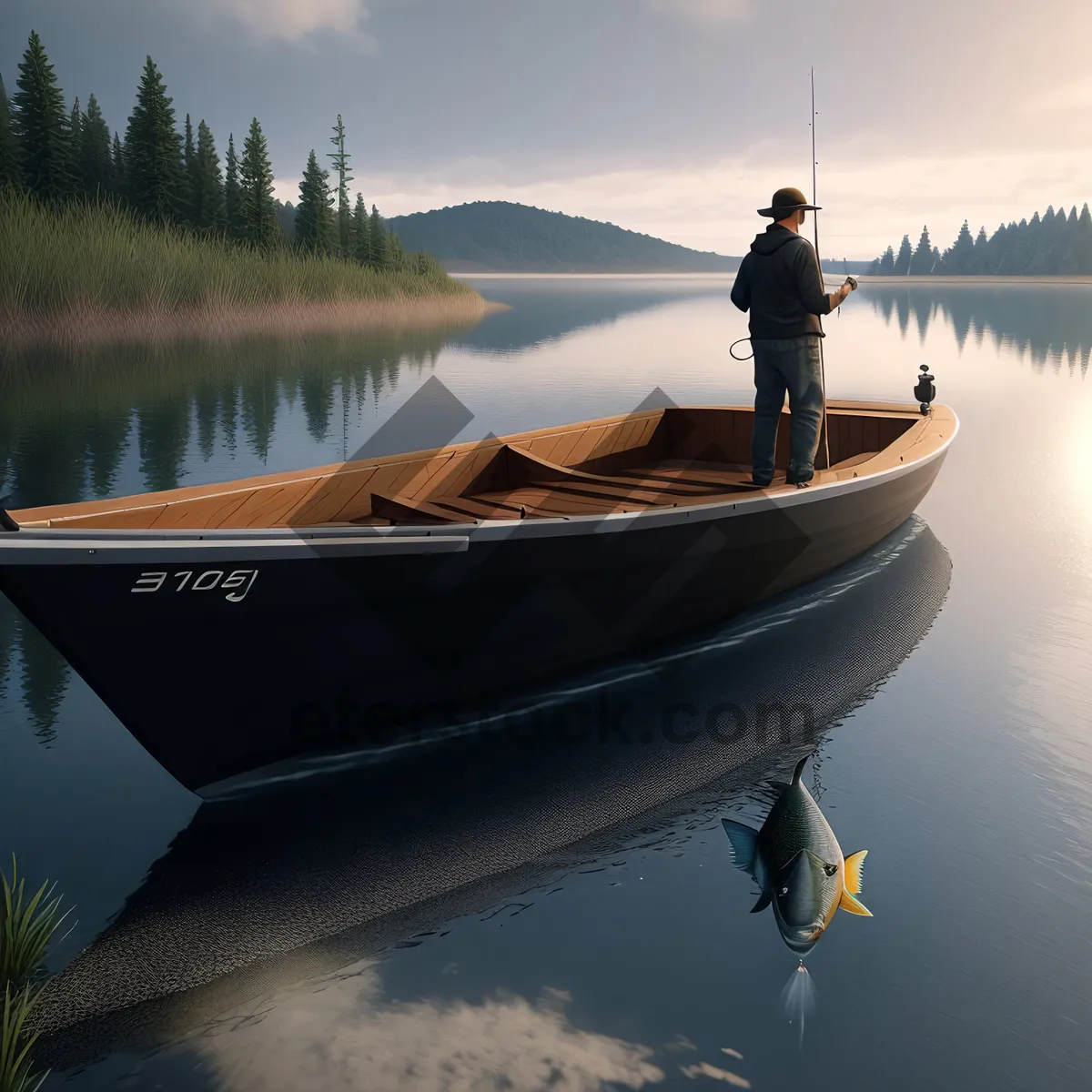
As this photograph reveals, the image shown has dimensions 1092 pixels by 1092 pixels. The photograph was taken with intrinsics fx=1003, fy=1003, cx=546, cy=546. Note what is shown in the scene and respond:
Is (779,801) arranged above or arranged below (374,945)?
above

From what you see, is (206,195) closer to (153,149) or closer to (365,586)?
(153,149)

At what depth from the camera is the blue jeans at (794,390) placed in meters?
6.13

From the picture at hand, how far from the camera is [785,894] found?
3.07m

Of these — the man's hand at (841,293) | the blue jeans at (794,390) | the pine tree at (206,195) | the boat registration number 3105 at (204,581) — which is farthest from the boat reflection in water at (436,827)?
the pine tree at (206,195)

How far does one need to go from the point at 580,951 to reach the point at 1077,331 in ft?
143

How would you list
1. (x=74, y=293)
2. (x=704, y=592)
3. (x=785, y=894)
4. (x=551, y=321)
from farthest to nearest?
(x=551, y=321)
(x=74, y=293)
(x=704, y=592)
(x=785, y=894)

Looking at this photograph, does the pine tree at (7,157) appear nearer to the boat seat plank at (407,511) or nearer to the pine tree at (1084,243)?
the boat seat plank at (407,511)

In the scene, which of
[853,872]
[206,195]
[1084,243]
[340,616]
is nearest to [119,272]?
[340,616]

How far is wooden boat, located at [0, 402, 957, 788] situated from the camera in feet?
12.6

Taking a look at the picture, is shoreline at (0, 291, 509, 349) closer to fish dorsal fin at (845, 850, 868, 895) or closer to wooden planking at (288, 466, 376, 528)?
wooden planking at (288, 466, 376, 528)

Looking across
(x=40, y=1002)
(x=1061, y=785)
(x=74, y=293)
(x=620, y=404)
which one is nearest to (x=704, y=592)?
(x=1061, y=785)

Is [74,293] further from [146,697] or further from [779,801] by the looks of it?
[779,801]

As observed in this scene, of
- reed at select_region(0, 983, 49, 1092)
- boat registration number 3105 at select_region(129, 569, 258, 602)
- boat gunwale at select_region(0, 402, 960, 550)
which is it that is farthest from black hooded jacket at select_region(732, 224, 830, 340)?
reed at select_region(0, 983, 49, 1092)

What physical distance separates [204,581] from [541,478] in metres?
3.28
